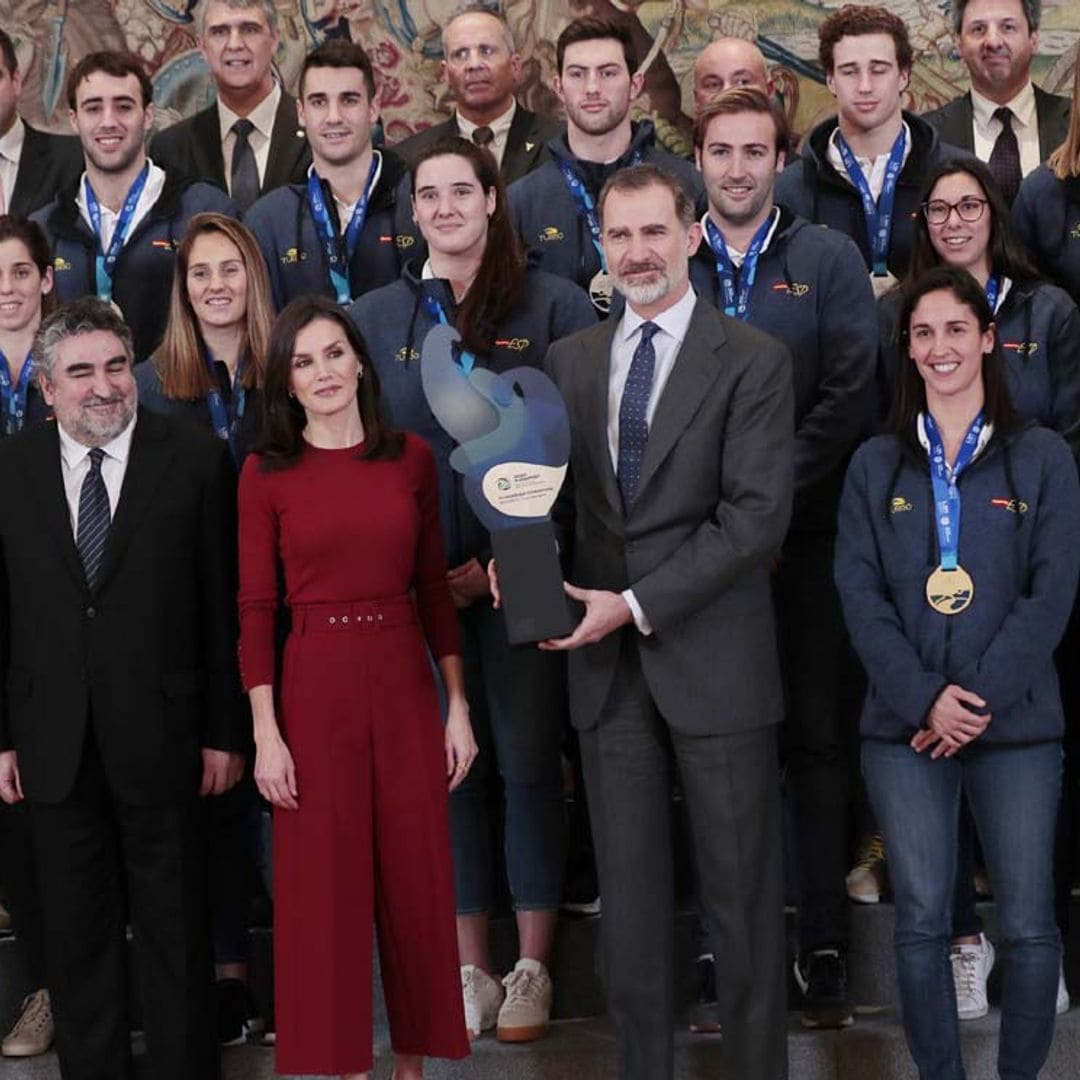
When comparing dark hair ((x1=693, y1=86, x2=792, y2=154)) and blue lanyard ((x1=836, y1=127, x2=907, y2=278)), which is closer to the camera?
dark hair ((x1=693, y1=86, x2=792, y2=154))

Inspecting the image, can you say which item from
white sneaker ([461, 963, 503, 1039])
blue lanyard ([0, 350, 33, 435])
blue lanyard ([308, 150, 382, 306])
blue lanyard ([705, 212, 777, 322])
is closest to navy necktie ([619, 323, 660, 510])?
blue lanyard ([705, 212, 777, 322])

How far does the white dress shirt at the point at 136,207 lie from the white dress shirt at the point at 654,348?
1.86m

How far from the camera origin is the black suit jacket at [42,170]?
254 inches

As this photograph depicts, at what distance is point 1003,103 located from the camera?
20.7ft

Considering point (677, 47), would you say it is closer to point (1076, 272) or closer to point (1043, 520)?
point (1076, 272)

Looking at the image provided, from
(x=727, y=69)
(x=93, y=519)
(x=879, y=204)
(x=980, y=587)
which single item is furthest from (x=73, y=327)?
(x=727, y=69)

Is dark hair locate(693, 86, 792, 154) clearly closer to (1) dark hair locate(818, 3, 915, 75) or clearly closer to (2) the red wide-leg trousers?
(1) dark hair locate(818, 3, 915, 75)

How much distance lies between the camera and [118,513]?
4.83 m

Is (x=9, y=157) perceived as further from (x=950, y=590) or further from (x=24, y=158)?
(x=950, y=590)

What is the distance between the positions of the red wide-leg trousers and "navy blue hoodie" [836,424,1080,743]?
0.97m

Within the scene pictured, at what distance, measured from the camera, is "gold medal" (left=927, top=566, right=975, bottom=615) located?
4656mm

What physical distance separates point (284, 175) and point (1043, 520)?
2.80 metres

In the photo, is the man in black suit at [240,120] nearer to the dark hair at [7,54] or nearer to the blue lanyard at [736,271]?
the dark hair at [7,54]

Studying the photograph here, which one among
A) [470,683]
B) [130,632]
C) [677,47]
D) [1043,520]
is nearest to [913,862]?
[1043,520]
